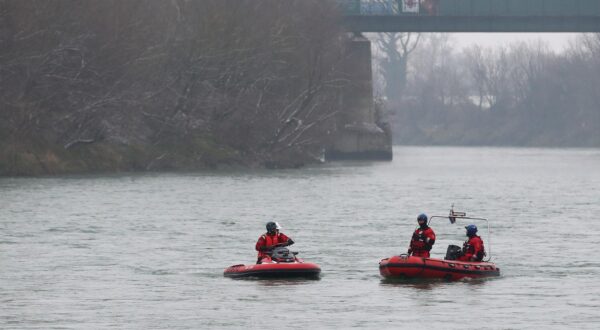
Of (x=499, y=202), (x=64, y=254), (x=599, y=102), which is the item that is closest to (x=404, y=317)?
(x=64, y=254)

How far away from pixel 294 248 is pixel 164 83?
45209 mm

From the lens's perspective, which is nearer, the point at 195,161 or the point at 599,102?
the point at 195,161

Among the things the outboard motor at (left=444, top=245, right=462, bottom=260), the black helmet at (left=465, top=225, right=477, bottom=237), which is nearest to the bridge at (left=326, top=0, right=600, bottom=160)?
the outboard motor at (left=444, top=245, right=462, bottom=260)

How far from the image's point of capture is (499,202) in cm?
6469

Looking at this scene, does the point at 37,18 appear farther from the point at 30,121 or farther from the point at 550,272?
the point at 550,272

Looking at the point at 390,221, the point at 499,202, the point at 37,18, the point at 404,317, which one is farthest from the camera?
the point at 37,18

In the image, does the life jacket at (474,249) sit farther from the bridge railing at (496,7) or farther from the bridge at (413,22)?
the bridge railing at (496,7)

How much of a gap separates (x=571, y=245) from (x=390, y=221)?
1031 centimetres

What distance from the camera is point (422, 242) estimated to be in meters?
33.6

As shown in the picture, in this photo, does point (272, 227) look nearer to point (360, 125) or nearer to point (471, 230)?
point (471, 230)

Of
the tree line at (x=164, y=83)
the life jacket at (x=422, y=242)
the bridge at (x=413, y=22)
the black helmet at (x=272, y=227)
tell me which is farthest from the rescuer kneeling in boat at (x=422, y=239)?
the bridge at (x=413, y=22)

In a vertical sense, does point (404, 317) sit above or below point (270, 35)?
below

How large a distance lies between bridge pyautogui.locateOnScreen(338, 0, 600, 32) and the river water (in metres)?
35.0

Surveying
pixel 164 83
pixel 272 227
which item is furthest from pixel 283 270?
pixel 164 83
